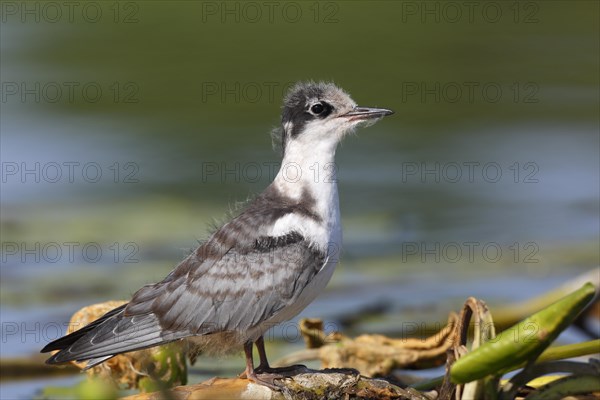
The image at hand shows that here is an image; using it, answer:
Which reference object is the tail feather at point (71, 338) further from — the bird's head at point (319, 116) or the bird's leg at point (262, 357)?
the bird's head at point (319, 116)

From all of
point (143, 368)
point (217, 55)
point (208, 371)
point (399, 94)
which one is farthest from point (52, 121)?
point (143, 368)

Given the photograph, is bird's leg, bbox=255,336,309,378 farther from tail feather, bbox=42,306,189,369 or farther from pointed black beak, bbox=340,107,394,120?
pointed black beak, bbox=340,107,394,120

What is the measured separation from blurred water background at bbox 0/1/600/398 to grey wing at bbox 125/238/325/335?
5.01ft

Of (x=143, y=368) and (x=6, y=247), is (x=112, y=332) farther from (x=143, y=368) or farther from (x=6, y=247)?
(x=6, y=247)

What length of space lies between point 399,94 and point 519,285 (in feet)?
12.9

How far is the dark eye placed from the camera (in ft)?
24.0

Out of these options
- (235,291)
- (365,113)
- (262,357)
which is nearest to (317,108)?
(365,113)

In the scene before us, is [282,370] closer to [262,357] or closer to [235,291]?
[262,357]

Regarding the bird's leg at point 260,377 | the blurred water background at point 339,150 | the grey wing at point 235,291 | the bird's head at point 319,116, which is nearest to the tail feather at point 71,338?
the grey wing at point 235,291

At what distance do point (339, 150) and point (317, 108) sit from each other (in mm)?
4917

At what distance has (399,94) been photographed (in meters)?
12.9

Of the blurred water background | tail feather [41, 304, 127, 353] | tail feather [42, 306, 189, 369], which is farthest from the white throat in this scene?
the blurred water background

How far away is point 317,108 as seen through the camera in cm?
734

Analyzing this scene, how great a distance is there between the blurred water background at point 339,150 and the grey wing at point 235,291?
153 cm
